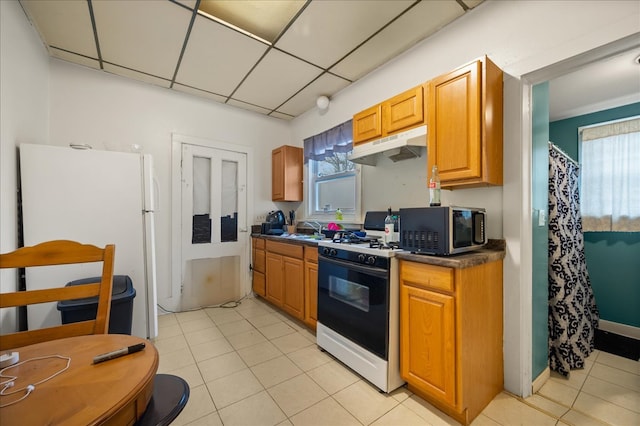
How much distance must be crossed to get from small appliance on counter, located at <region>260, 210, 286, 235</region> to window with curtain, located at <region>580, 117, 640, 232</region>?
346 cm

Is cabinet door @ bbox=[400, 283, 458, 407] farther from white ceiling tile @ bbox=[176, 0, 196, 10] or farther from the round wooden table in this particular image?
white ceiling tile @ bbox=[176, 0, 196, 10]

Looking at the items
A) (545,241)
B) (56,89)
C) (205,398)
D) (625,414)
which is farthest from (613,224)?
(56,89)

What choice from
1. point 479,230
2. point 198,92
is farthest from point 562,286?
point 198,92

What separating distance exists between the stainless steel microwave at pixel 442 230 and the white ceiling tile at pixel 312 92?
1915 mm

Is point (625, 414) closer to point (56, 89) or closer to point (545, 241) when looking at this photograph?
point (545, 241)

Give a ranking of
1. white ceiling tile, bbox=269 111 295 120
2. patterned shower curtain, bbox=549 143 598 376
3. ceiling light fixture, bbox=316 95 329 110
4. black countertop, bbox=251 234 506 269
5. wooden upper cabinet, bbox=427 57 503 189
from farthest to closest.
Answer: white ceiling tile, bbox=269 111 295 120
ceiling light fixture, bbox=316 95 329 110
patterned shower curtain, bbox=549 143 598 376
wooden upper cabinet, bbox=427 57 503 189
black countertop, bbox=251 234 506 269

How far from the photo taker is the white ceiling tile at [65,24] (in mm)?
1878

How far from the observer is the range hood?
199 centimetres

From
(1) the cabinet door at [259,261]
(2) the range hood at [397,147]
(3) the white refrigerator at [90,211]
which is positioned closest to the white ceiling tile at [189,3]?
(3) the white refrigerator at [90,211]

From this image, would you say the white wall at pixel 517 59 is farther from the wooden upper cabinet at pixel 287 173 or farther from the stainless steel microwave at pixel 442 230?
the wooden upper cabinet at pixel 287 173

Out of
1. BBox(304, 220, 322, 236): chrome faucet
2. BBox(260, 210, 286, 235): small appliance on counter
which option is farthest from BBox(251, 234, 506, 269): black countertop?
BBox(260, 210, 286, 235): small appliance on counter

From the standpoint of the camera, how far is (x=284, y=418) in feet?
4.98

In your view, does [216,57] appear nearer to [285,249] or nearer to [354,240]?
[285,249]

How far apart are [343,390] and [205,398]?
35.4 inches
